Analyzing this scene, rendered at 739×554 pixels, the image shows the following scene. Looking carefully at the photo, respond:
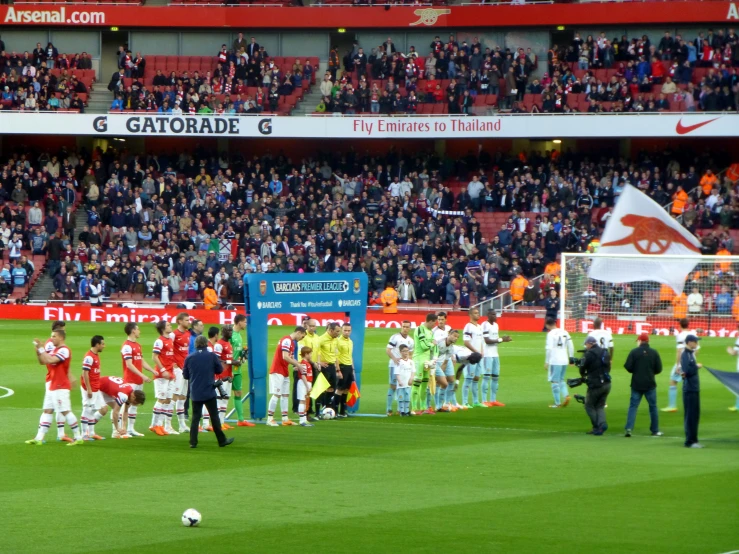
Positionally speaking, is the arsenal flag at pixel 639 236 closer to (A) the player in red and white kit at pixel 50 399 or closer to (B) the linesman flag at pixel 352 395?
(B) the linesman flag at pixel 352 395

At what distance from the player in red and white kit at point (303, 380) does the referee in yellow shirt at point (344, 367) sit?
977mm

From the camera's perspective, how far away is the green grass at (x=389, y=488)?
1152 cm

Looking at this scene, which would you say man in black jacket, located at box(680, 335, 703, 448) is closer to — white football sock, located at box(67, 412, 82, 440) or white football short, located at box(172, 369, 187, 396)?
white football short, located at box(172, 369, 187, 396)

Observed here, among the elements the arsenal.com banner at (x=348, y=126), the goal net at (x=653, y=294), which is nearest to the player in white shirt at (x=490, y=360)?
the goal net at (x=653, y=294)

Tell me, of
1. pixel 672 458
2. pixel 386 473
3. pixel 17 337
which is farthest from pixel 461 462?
pixel 17 337

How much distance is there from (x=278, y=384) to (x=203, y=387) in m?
2.66

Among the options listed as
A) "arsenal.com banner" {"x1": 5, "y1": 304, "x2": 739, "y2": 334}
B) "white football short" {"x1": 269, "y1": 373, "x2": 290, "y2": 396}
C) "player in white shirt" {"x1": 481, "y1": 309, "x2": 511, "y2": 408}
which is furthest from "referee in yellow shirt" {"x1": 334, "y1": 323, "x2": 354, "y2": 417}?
"arsenal.com banner" {"x1": 5, "y1": 304, "x2": 739, "y2": 334}

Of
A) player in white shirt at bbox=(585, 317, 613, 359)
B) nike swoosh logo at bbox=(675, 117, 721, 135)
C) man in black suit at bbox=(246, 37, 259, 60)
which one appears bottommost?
player in white shirt at bbox=(585, 317, 613, 359)

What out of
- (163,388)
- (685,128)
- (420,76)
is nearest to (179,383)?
(163,388)

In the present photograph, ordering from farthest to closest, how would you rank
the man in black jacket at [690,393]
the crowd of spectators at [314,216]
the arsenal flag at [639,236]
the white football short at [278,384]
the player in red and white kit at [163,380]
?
the crowd of spectators at [314,216] < the arsenal flag at [639,236] < the white football short at [278,384] < the player in red and white kit at [163,380] < the man in black jacket at [690,393]

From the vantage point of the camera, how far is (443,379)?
23.3 m

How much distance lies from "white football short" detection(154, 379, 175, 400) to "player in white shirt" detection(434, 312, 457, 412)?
226 inches

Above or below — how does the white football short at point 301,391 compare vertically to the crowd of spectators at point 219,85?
below

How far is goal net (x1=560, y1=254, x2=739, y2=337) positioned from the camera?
2475cm
